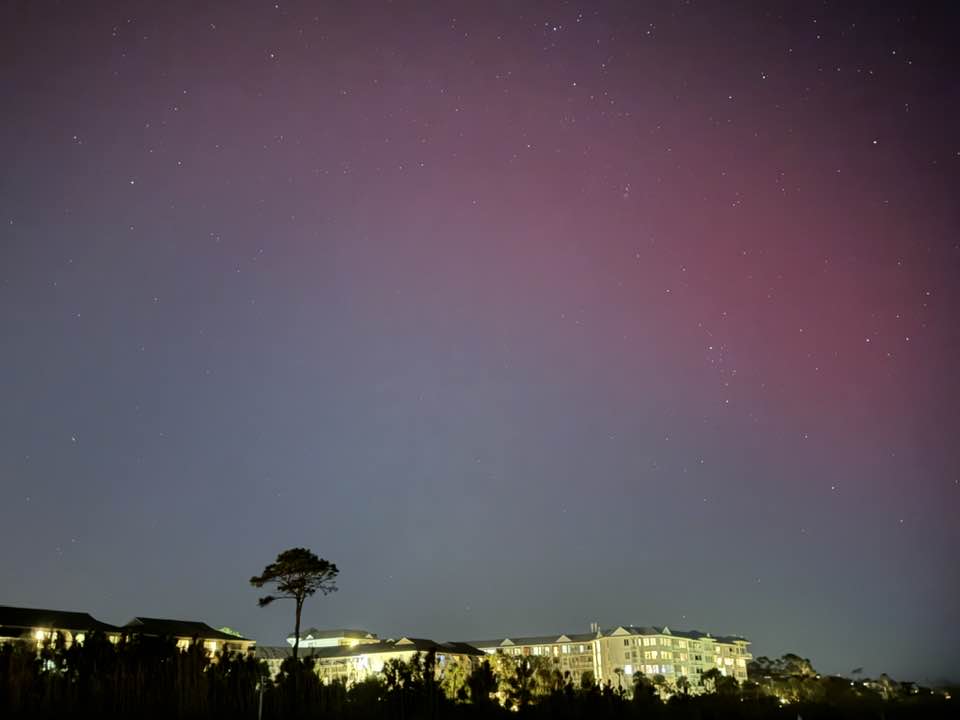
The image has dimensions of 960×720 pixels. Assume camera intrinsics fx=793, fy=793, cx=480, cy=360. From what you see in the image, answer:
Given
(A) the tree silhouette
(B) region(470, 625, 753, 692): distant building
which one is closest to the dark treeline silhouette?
(A) the tree silhouette

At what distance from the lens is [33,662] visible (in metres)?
15.3

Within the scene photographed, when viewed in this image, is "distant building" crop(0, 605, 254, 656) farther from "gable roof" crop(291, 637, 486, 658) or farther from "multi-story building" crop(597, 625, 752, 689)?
"multi-story building" crop(597, 625, 752, 689)

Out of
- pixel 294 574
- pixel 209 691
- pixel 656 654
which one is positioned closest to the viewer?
pixel 209 691

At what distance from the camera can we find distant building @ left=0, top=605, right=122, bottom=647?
2049 inches

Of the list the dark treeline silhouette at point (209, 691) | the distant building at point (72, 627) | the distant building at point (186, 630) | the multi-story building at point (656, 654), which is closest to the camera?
the dark treeline silhouette at point (209, 691)

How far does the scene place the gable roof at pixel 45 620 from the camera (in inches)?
2115

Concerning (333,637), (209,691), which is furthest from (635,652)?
(209,691)

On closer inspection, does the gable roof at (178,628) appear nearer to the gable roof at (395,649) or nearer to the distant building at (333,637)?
the gable roof at (395,649)

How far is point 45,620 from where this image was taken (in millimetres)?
56156

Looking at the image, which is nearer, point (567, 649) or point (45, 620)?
point (45, 620)

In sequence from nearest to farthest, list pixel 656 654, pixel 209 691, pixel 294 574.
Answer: pixel 209 691
pixel 294 574
pixel 656 654

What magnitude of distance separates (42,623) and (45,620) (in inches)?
59.0

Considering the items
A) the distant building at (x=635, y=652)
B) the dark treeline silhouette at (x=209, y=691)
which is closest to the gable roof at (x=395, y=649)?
the distant building at (x=635, y=652)

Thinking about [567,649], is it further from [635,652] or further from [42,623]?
[42,623]
